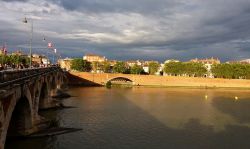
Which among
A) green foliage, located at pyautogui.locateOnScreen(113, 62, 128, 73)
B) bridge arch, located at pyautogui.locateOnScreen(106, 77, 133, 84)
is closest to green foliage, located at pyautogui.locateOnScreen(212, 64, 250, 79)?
green foliage, located at pyautogui.locateOnScreen(113, 62, 128, 73)

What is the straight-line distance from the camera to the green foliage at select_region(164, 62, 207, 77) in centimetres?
13438

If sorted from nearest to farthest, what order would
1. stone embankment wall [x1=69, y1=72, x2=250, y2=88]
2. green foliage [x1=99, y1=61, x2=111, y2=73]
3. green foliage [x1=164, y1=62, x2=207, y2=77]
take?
stone embankment wall [x1=69, y1=72, x2=250, y2=88] < green foliage [x1=164, y1=62, x2=207, y2=77] < green foliage [x1=99, y1=61, x2=111, y2=73]

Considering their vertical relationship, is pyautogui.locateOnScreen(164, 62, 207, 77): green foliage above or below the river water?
above

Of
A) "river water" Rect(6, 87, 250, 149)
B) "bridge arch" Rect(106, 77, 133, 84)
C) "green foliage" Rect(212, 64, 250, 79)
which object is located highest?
"green foliage" Rect(212, 64, 250, 79)

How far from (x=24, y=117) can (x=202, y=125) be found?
19.4 metres

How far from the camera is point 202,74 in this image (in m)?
134

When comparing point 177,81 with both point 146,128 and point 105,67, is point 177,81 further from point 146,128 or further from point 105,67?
point 146,128

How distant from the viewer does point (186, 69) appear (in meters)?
136

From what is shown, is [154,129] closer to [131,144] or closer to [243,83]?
[131,144]

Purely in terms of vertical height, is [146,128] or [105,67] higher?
[105,67]

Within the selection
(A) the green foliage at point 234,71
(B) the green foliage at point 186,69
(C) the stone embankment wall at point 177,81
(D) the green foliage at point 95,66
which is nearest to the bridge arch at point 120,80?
(C) the stone embankment wall at point 177,81

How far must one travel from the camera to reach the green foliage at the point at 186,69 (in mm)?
134375

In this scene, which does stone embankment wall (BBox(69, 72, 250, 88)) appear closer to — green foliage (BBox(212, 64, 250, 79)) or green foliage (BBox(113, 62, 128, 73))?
green foliage (BBox(212, 64, 250, 79))

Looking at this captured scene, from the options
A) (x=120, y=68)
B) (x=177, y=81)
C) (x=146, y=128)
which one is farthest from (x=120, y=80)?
(x=146, y=128)
